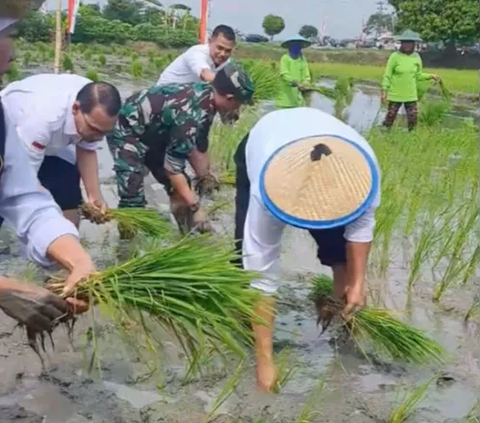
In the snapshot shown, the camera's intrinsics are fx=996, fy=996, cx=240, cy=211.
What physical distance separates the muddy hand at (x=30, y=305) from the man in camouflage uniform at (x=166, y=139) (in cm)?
228

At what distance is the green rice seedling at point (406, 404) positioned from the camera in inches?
125

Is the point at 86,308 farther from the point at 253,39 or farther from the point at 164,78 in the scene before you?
the point at 253,39

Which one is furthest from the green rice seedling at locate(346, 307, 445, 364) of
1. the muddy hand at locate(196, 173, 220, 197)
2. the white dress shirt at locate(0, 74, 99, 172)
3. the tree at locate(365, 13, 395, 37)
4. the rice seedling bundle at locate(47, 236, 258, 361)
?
the tree at locate(365, 13, 395, 37)

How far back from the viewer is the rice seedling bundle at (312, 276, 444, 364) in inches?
140

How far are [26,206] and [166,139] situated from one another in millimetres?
2782

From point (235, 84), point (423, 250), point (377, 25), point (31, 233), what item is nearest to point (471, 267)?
point (423, 250)

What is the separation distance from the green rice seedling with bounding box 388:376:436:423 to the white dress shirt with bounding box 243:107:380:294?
517mm

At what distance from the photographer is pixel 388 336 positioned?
3.62 m

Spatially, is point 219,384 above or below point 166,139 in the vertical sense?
below

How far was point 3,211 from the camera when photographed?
→ 7.79 ft

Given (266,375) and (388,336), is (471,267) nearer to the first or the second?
(388,336)

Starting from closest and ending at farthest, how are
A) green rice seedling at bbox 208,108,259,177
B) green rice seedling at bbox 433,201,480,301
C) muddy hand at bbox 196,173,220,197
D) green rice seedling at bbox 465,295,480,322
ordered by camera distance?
green rice seedling at bbox 465,295,480,322, green rice seedling at bbox 433,201,480,301, muddy hand at bbox 196,173,220,197, green rice seedling at bbox 208,108,259,177

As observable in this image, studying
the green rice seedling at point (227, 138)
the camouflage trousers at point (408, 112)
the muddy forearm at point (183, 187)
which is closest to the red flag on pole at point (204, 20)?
the camouflage trousers at point (408, 112)

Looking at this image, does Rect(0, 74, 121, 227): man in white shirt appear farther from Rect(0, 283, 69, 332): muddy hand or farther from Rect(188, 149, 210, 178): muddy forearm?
Rect(0, 283, 69, 332): muddy hand
